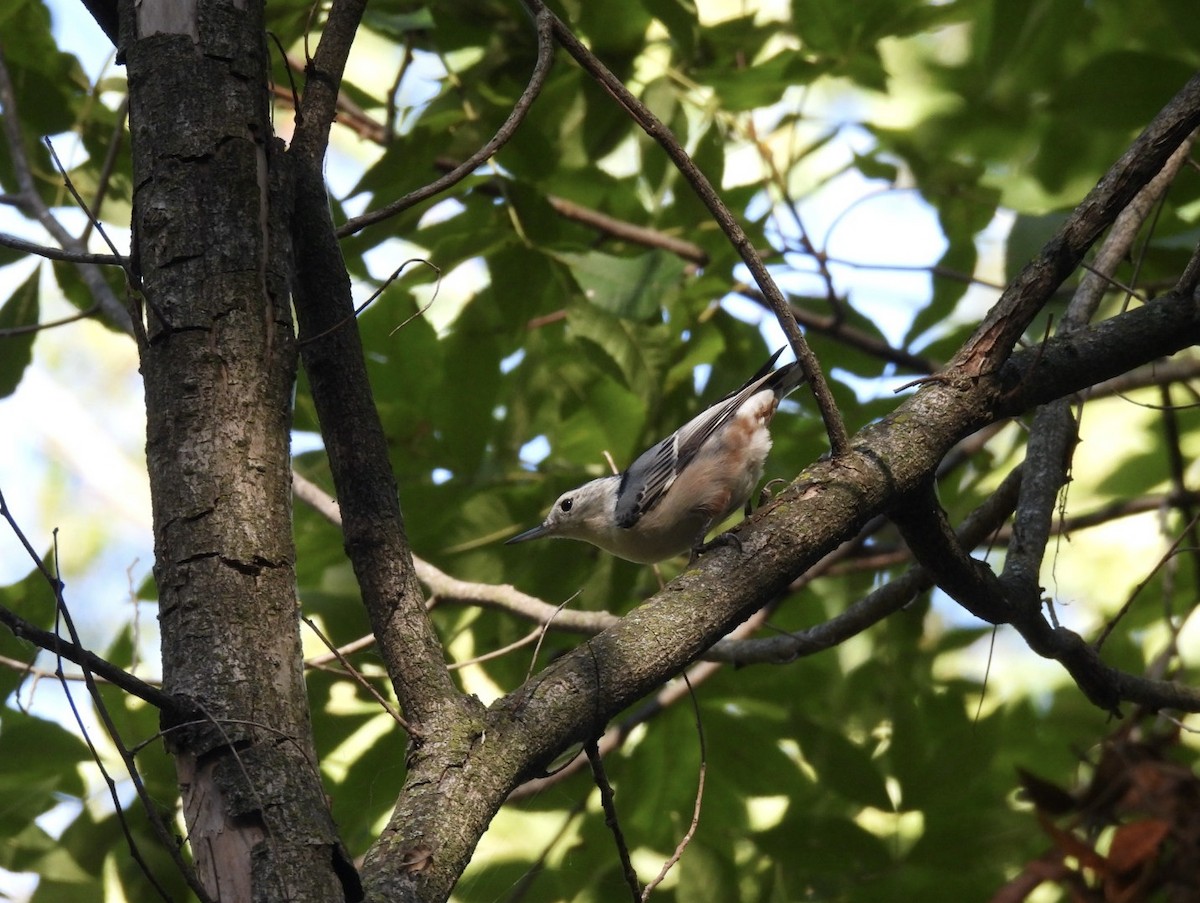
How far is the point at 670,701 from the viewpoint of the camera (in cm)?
353

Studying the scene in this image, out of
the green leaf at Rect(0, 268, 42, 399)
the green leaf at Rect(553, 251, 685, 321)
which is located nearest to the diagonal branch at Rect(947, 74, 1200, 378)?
the green leaf at Rect(553, 251, 685, 321)

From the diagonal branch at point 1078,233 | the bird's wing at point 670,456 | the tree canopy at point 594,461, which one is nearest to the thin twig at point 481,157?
the tree canopy at point 594,461

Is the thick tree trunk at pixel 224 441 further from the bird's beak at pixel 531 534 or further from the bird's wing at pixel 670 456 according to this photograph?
the bird's wing at pixel 670 456

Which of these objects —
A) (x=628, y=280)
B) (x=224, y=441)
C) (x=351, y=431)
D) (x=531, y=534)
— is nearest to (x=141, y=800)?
(x=224, y=441)

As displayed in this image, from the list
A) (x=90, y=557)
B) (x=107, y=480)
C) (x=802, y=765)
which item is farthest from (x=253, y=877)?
(x=90, y=557)

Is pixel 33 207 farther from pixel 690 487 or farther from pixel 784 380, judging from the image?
pixel 784 380

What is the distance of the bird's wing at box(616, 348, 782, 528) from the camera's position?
3.86 m

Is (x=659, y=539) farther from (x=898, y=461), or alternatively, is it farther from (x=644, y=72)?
(x=898, y=461)

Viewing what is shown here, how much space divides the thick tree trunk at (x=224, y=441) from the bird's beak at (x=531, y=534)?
77.1 inches

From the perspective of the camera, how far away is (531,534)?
3.69 metres

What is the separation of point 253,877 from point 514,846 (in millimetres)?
1822

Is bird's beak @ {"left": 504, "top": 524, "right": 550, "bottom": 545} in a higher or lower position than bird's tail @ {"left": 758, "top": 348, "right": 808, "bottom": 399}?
lower

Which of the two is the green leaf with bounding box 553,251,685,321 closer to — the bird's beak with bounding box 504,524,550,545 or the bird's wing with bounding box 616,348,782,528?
the bird's wing with bounding box 616,348,782,528

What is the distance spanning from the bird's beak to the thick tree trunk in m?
1.96
